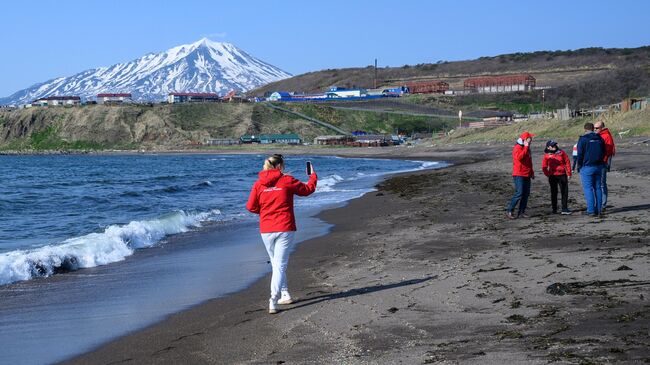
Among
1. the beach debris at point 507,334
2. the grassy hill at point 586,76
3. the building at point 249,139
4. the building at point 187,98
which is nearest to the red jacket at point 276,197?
the beach debris at point 507,334

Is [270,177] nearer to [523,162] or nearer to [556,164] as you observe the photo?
[523,162]

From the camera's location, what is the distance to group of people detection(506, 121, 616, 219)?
559 inches

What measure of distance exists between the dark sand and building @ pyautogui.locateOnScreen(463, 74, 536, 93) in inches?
5496

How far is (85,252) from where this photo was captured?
1299 cm

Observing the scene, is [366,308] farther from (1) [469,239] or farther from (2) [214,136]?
(2) [214,136]

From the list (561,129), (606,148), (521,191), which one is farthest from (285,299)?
(561,129)

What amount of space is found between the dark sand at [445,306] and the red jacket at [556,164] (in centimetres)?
124

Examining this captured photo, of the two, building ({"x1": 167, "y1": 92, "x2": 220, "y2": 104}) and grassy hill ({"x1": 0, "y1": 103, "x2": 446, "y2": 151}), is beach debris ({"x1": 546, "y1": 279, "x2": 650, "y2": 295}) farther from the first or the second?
building ({"x1": 167, "y1": 92, "x2": 220, "y2": 104})

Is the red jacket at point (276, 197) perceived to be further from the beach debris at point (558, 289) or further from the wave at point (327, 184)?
the wave at point (327, 184)

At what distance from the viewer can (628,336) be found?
5828mm

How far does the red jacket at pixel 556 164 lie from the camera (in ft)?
49.4

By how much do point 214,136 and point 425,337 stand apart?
123855 millimetres

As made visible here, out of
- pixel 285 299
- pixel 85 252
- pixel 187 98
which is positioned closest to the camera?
pixel 285 299

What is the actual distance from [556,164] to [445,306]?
27.6ft
